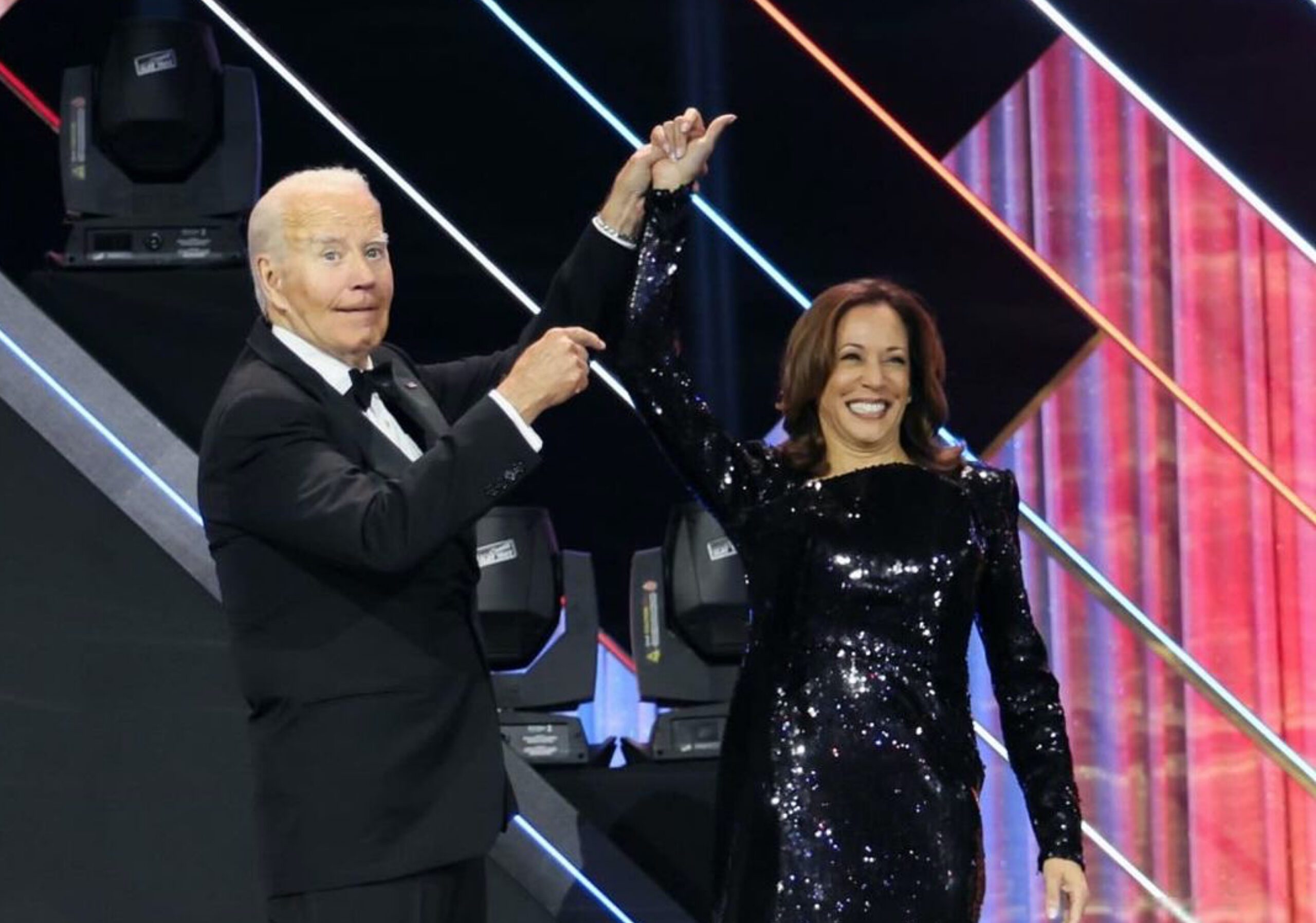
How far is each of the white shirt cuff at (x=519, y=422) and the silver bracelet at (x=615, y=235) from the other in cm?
50

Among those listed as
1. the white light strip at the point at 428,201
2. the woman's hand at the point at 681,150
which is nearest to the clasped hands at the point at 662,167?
the woman's hand at the point at 681,150

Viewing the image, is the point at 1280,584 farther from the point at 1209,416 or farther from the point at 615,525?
the point at 615,525

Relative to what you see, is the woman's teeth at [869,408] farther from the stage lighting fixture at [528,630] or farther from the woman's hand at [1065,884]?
the stage lighting fixture at [528,630]

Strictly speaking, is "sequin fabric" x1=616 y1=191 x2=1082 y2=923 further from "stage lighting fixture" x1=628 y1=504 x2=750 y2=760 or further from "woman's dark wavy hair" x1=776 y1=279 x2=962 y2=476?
"stage lighting fixture" x1=628 y1=504 x2=750 y2=760

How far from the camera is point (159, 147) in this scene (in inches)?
134

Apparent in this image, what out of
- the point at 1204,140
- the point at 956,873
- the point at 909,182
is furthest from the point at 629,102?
the point at 956,873

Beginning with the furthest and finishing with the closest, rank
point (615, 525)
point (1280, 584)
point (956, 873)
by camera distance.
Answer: point (615, 525) → point (1280, 584) → point (956, 873)

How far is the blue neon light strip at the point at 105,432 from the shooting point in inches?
116

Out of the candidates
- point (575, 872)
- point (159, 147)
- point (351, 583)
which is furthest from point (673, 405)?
point (159, 147)

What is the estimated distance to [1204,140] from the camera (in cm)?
431

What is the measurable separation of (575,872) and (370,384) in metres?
0.87

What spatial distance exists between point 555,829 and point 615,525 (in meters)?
1.55

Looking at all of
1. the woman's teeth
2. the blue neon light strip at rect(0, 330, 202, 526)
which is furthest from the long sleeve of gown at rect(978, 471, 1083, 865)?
the blue neon light strip at rect(0, 330, 202, 526)

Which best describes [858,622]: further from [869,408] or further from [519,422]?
[519,422]
